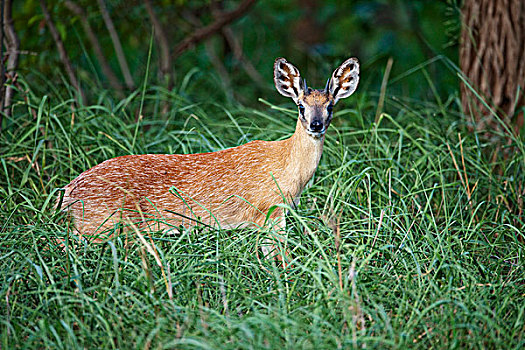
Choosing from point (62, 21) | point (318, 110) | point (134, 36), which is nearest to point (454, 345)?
point (318, 110)

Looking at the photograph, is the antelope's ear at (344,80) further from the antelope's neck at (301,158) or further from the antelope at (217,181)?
the antelope's neck at (301,158)

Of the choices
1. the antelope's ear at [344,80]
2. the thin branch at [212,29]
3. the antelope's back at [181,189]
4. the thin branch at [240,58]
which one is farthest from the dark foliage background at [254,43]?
the antelope's ear at [344,80]

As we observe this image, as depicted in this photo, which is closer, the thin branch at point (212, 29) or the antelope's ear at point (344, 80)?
the antelope's ear at point (344, 80)

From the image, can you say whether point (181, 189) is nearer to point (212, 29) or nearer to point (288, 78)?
point (288, 78)

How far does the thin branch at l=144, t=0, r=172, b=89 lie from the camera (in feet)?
21.2

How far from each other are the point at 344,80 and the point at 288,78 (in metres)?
0.33

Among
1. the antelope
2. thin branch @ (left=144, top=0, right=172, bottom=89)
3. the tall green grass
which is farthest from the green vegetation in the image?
thin branch @ (left=144, top=0, right=172, bottom=89)

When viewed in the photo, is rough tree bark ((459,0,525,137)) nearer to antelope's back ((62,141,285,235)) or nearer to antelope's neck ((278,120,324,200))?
antelope's neck ((278,120,324,200))

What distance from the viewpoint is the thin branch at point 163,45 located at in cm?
645

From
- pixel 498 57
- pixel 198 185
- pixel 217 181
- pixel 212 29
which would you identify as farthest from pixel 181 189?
pixel 212 29

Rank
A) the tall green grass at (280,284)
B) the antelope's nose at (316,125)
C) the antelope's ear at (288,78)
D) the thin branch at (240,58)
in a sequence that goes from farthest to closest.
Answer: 1. the thin branch at (240,58)
2. the antelope's ear at (288,78)
3. the antelope's nose at (316,125)
4. the tall green grass at (280,284)

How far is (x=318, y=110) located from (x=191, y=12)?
14.0 ft

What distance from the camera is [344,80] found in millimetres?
4078

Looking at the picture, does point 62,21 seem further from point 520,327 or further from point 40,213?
point 520,327
